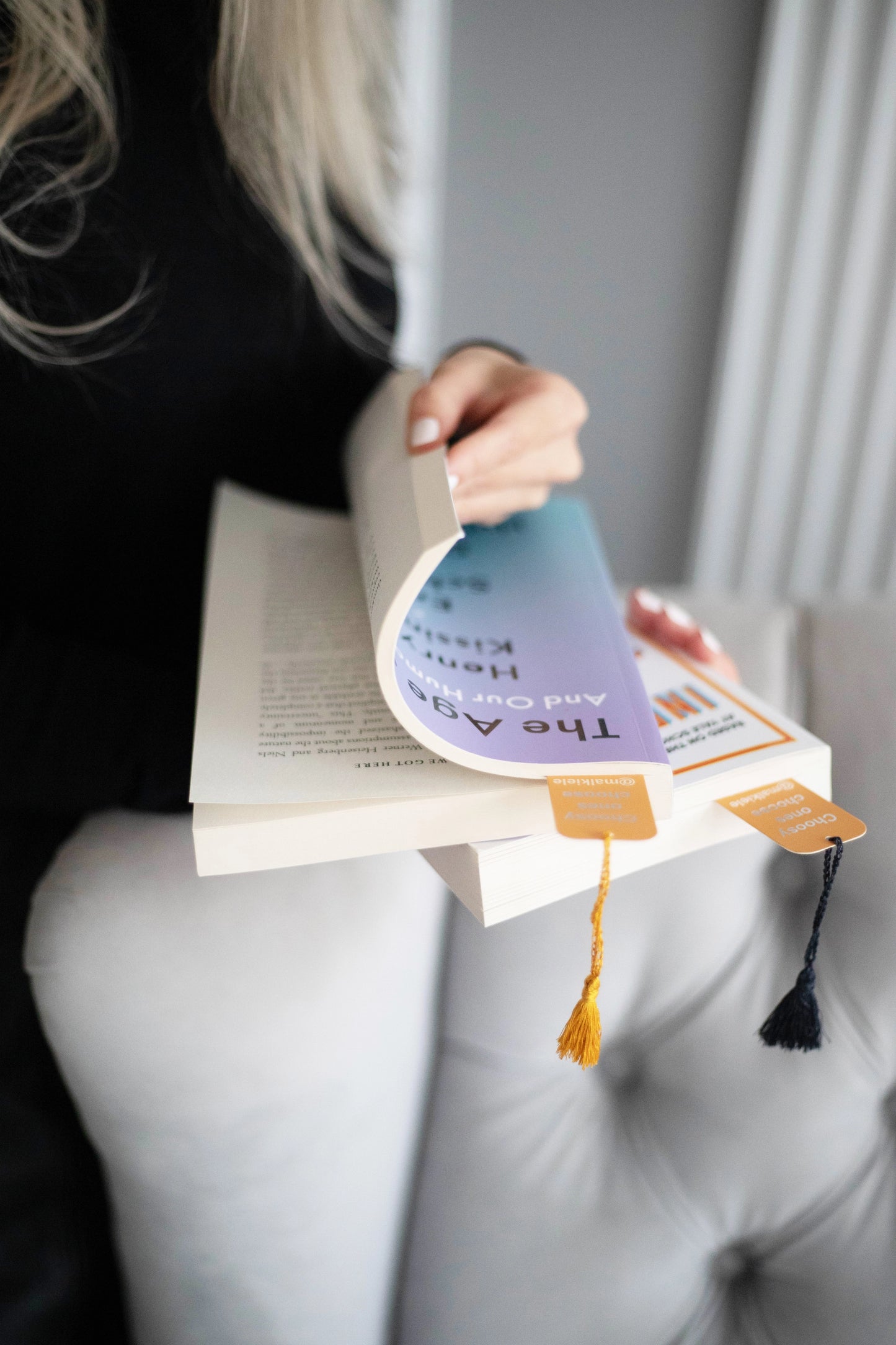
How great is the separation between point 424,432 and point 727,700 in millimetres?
233

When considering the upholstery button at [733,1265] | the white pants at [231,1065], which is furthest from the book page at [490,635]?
the upholstery button at [733,1265]

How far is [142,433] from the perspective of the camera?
23.3 inches

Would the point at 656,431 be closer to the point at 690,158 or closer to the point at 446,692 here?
the point at 690,158

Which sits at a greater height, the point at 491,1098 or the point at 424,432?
the point at 424,432

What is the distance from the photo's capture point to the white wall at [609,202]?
1065 mm

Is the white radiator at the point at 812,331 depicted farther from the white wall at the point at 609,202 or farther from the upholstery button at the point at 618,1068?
the upholstery button at the point at 618,1068

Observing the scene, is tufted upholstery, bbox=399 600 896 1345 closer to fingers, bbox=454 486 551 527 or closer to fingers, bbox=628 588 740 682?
fingers, bbox=628 588 740 682

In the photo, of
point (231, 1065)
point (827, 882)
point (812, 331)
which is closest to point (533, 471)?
point (827, 882)

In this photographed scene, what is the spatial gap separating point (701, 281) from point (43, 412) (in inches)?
40.1

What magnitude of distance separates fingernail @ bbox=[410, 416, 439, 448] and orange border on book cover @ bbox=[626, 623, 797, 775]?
0.20 m

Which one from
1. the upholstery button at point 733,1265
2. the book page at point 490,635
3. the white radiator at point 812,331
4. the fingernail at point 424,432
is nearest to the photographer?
the book page at point 490,635

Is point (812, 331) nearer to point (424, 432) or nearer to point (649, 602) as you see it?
point (649, 602)

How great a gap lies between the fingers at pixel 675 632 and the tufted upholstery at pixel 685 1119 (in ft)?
0.47

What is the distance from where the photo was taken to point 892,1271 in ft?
1.57
